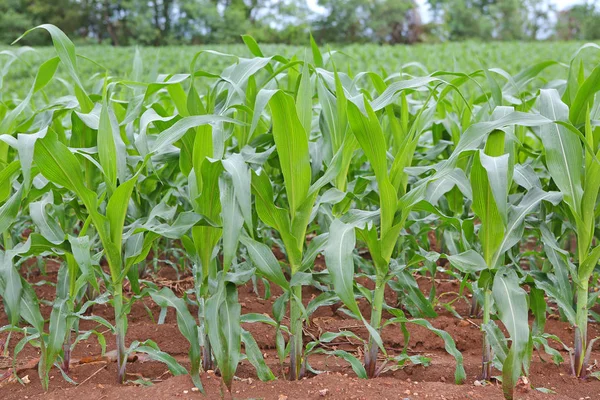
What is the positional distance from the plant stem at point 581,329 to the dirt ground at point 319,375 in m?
0.05

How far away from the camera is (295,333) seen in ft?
5.98

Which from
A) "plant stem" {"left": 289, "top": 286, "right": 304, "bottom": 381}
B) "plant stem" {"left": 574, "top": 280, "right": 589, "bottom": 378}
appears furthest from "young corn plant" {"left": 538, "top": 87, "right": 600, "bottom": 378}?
"plant stem" {"left": 289, "top": 286, "right": 304, "bottom": 381}

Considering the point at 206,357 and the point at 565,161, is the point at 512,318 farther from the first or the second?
the point at 206,357

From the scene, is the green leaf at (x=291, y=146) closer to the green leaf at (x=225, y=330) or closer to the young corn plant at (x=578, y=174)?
the green leaf at (x=225, y=330)

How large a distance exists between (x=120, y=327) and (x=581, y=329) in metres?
1.34

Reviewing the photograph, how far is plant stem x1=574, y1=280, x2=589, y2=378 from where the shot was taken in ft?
6.08

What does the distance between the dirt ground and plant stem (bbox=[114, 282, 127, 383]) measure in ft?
0.17

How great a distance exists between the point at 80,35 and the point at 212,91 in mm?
32451

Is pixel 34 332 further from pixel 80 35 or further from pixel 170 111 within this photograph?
pixel 80 35

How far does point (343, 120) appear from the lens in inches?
74.5

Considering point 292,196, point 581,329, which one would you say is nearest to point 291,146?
point 292,196

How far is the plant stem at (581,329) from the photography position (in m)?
1.85

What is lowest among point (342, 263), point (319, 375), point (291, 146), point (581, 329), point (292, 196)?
point (319, 375)

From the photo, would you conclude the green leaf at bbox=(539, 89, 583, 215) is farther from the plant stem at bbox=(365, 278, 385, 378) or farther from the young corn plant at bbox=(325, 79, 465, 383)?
the plant stem at bbox=(365, 278, 385, 378)
